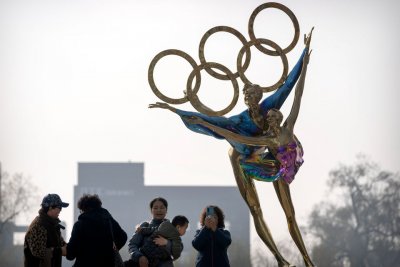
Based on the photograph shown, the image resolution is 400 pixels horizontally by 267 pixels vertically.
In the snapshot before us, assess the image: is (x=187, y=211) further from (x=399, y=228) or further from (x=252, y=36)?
(x=252, y=36)

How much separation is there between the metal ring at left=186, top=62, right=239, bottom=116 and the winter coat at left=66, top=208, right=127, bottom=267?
3.29 m

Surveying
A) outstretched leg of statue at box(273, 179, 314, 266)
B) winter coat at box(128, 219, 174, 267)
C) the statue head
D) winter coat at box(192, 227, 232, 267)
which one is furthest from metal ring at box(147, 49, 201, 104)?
winter coat at box(128, 219, 174, 267)

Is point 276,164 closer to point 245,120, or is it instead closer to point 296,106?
point 245,120

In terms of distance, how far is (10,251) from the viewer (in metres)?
78.7

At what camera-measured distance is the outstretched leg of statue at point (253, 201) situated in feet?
89.5

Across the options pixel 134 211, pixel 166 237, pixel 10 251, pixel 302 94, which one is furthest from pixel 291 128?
pixel 134 211

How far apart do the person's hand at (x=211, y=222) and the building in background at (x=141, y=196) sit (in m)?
87.4

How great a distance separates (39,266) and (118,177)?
5018 inches

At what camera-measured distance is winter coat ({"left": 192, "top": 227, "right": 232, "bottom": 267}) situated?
2619cm

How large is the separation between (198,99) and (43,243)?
4116 mm

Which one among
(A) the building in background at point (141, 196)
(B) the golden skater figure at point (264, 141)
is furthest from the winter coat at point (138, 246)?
(A) the building in background at point (141, 196)

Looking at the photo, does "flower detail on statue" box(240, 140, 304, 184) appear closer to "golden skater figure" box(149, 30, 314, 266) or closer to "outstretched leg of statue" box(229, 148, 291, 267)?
"golden skater figure" box(149, 30, 314, 266)

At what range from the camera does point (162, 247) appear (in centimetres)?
2530

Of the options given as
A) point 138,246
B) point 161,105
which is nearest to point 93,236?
point 138,246
